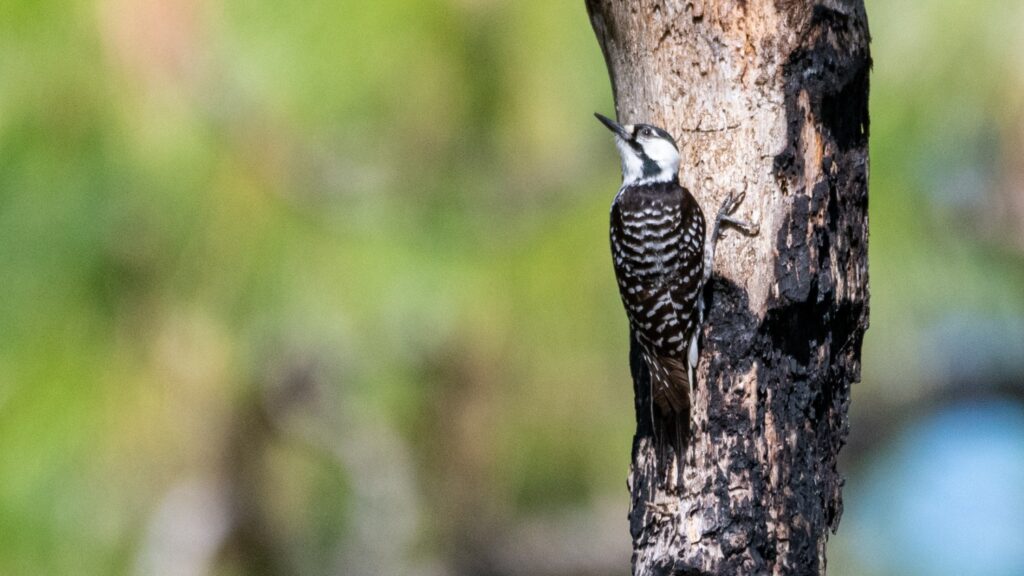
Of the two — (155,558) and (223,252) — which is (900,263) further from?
(155,558)

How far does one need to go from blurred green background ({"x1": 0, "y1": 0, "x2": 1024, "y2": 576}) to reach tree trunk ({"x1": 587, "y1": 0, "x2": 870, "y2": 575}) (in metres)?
1.52

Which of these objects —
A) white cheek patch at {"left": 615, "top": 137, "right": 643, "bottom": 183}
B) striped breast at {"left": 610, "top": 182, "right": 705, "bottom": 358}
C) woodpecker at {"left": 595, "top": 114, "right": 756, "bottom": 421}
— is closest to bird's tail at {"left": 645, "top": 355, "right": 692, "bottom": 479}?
woodpecker at {"left": 595, "top": 114, "right": 756, "bottom": 421}

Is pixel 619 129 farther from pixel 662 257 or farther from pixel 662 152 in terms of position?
pixel 662 257

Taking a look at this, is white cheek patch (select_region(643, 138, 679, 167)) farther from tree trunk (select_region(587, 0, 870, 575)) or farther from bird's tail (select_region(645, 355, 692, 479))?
bird's tail (select_region(645, 355, 692, 479))

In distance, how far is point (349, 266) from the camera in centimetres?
511

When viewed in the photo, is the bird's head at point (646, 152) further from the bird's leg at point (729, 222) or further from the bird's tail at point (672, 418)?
the bird's tail at point (672, 418)

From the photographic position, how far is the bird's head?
3953 millimetres

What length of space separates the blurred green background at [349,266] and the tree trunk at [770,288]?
1.52 metres

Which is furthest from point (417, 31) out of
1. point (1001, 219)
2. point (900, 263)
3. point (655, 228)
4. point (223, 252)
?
point (1001, 219)

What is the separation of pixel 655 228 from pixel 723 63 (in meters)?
0.69

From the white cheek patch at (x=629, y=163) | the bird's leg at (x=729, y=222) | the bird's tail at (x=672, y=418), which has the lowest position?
the bird's tail at (x=672, y=418)

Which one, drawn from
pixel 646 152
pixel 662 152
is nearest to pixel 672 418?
pixel 662 152

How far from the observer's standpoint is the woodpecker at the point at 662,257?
380 cm

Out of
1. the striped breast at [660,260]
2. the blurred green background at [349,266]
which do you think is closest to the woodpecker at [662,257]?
the striped breast at [660,260]
